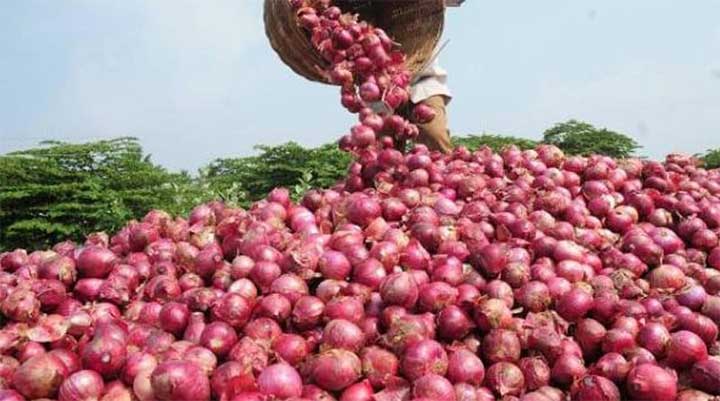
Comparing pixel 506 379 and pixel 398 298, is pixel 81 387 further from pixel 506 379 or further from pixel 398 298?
pixel 506 379

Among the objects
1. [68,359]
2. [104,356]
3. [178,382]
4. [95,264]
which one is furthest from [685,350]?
[95,264]

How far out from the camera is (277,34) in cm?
373

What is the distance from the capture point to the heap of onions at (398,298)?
61.7 inches

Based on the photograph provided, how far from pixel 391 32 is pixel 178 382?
2945 mm

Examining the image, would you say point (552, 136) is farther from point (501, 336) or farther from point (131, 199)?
point (501, 336)

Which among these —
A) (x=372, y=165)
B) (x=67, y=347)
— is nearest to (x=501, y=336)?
(x=67, y=347)

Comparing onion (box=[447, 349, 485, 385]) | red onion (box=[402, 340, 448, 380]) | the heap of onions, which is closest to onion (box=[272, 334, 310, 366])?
the heap of onions

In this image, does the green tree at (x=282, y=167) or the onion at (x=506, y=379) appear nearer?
the onion at (x=506, y=379)

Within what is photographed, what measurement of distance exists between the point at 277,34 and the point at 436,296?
7.73 ft

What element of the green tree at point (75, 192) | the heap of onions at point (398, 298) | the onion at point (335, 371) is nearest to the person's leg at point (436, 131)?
the heap of onions at point (398, 298)

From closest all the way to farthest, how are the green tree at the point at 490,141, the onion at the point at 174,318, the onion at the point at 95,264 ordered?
the onion at the point at 174,318 → the onion at the point at 95,264 → the green tree at the point at 490,141

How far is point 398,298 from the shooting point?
1762 mm

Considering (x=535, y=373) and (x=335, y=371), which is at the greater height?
(x=535, y=373)

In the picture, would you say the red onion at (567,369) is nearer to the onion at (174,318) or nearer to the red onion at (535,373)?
the red onion at (535,373)
